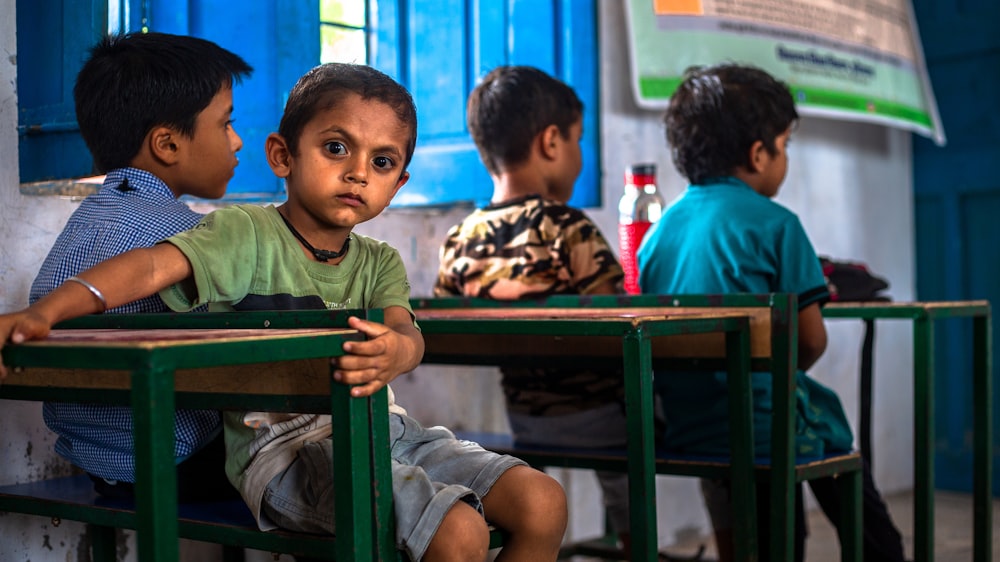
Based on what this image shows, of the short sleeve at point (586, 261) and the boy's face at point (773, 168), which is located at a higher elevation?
the boy's face at point (773, 168)

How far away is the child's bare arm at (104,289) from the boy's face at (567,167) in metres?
1.28

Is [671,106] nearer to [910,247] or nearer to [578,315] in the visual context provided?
[578,315]

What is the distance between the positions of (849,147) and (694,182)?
211 centimetres

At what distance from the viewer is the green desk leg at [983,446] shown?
8.32 ft

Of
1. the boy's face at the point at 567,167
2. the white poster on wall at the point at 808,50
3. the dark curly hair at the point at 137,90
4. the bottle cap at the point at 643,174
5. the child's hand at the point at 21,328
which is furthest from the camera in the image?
the white poster on wall at the point at 808,50

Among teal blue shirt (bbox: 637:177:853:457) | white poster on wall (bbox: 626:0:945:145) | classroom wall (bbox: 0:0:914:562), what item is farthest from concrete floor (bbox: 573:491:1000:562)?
white poster on wall (bbox: 626:0:945:145)

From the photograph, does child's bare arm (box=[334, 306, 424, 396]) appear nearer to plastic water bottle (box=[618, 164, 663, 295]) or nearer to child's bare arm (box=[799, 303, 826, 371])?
child's bare arm (box=[799, 303, 826, 371])

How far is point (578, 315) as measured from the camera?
→ 1.82 meters

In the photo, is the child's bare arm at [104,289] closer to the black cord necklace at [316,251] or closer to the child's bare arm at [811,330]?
the black cord necklace at [316,251]

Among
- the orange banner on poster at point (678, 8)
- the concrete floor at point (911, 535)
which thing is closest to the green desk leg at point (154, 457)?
the concrete floor at point (911, 535)

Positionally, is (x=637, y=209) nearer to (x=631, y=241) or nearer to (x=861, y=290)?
(x=631, y=241)

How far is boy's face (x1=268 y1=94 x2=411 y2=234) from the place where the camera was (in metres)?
1.61

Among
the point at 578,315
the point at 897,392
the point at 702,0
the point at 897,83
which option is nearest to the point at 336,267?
the point at 578,315

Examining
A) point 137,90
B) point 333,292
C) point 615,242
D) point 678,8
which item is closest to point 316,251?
point 333,292
